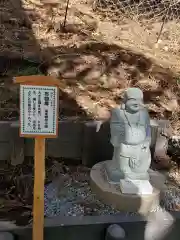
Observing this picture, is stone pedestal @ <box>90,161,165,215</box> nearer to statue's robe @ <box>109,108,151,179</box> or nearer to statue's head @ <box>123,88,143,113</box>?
statue's robe @ <box>109,108,151,179</box>

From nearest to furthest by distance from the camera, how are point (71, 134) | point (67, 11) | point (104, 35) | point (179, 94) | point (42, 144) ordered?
point (42, 144) → point (71, 134) → point (179, 94) → point (104, 35) → point (67, 11)

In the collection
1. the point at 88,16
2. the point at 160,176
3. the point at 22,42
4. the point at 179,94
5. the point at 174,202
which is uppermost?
the point at 88,16

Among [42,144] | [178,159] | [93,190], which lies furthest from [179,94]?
[42,144]

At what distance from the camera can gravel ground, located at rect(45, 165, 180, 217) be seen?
12.0 feet

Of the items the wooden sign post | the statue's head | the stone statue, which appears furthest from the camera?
the stone statue

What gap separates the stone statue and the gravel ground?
0.97 ft

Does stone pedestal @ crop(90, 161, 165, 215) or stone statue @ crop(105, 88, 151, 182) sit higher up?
stone statue @ crop(105, 88, 151, 182)

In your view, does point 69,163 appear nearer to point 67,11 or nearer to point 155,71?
point 155,71

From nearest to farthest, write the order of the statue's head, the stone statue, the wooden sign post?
the wooden sign post < the statue's head < the stone statue

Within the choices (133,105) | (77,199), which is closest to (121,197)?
(77,199)

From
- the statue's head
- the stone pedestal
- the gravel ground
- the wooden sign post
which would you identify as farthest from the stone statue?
the wooden sign post

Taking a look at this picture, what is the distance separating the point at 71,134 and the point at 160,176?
43.4 inches

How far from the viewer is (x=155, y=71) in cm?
623

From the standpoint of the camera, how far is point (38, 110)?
8.73 ft
